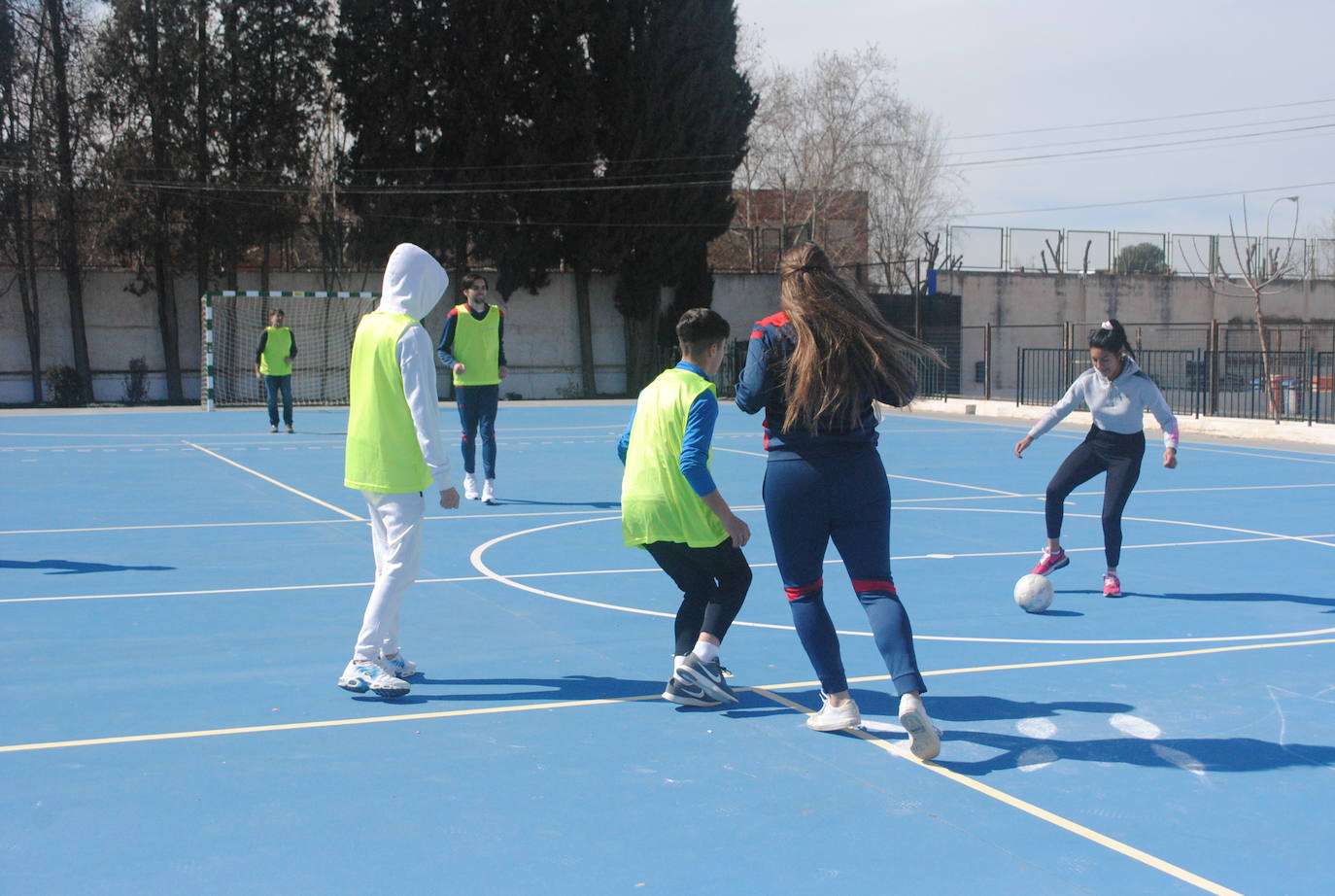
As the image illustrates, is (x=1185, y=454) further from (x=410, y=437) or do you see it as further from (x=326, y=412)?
(x=326, y=412)

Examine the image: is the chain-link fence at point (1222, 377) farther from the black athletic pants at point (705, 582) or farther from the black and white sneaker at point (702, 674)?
the black and white sneaker at point (702, 674)

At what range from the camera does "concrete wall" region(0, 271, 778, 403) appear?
108ft

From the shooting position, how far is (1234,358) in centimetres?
3328

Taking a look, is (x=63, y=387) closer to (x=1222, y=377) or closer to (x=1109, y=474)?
(x=1222, y=377)

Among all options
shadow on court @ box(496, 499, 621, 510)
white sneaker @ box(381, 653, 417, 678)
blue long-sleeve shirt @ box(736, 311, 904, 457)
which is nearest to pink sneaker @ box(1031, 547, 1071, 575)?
blue long-sleeve shirt @ box(736, 311, 904, 457)

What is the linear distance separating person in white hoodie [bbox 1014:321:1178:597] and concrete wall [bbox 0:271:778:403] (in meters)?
28.0

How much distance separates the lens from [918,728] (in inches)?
187

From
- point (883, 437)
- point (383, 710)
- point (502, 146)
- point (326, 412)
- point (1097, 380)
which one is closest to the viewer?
point (383, 710)

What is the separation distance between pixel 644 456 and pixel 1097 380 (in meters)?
4.19

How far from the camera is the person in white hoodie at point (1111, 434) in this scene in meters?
8.31

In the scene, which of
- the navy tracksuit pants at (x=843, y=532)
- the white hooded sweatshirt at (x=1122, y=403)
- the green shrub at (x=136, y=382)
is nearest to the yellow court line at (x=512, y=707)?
the navy tracksuit pants at (x=843, y=532)

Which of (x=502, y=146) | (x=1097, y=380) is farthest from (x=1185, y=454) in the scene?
(x=502, y=146)

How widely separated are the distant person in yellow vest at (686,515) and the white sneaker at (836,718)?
516mm

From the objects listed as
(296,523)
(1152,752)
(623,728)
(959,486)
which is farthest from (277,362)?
(1152,752)
